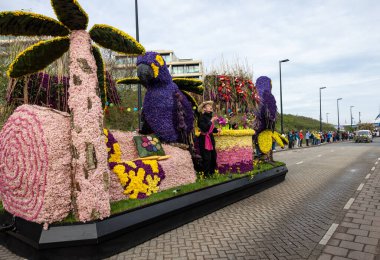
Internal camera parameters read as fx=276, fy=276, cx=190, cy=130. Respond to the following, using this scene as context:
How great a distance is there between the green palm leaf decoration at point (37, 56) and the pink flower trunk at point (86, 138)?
22cm

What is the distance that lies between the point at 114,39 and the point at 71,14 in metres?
0.71

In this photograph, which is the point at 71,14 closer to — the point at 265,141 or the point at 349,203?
the point at 349,203

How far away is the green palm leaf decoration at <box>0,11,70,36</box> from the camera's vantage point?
385 cm

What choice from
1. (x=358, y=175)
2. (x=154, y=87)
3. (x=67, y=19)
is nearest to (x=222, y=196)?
(x=154, y=87)

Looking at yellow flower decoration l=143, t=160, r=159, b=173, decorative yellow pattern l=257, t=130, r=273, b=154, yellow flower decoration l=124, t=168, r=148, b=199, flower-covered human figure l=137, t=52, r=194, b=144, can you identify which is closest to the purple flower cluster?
flower-covered human figure l=137, t=52, r=194, b=144

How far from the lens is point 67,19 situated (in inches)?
165

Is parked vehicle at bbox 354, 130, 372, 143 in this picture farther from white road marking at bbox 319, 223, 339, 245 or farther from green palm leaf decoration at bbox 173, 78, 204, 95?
white road marking at bbox 319, 223, 339, 245

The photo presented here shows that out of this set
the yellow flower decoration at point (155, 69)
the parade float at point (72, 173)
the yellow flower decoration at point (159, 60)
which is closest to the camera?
the parade float at point (72, 173)

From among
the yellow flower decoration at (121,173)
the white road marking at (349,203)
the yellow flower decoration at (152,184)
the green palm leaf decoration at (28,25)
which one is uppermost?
the green palm leaf decoration at (28,25)

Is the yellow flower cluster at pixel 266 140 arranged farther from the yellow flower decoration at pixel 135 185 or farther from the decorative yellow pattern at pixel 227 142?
the yellow flower decoration at pixel 135 185

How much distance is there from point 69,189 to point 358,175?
400 inches

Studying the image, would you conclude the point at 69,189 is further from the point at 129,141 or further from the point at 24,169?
the point at 129,141

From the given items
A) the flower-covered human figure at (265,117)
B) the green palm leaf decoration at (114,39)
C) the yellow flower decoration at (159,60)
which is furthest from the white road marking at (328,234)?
the yellow flower decoration at (159,60)

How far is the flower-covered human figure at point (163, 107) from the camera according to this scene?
675 cm
